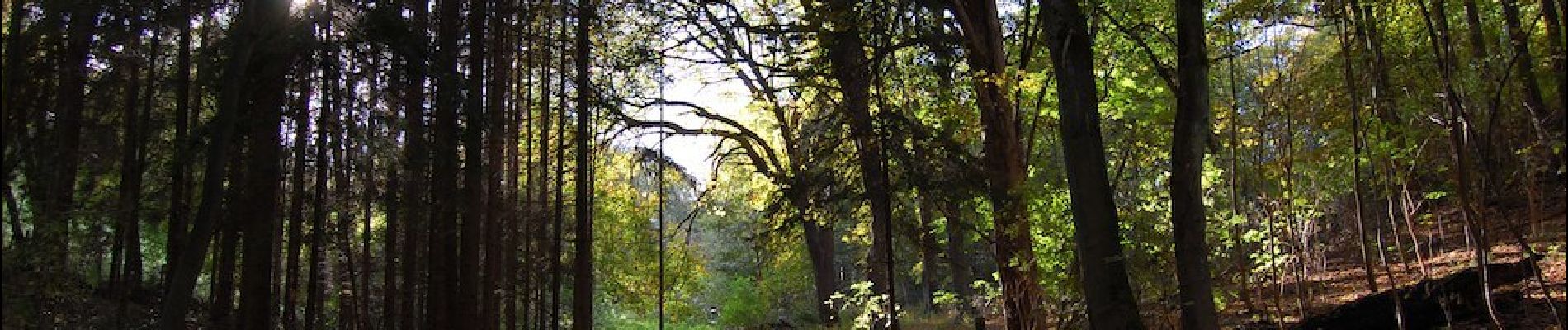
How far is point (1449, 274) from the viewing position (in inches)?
361

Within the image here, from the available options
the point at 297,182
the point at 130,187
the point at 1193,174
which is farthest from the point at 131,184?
the point at 1193,174

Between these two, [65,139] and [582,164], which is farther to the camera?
[582,164]

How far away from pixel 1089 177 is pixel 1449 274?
5.45 metres

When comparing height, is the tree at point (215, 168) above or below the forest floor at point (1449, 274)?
above

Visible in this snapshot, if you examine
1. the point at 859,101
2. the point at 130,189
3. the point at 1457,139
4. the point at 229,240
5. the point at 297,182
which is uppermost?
the point at 859,101

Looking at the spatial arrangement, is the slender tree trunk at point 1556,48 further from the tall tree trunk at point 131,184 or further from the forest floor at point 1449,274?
the tall tree trunk at point 131,184

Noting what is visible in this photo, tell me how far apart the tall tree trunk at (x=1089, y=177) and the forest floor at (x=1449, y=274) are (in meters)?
2.99

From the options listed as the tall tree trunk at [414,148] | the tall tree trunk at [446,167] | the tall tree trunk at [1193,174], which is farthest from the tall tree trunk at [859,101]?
the tall tree trunk at [414,148]

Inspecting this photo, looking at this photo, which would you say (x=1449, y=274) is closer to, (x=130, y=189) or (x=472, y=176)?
(x=472, y=176)

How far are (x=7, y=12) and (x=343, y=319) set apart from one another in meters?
7.83

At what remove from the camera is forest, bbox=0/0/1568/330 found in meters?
6.68

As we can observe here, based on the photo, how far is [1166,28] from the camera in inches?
427

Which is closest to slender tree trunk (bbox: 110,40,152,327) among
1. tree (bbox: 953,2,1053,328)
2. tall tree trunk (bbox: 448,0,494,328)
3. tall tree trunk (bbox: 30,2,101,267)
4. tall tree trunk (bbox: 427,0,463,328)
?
tall tree trunk (bbox: 30,2,101,267)

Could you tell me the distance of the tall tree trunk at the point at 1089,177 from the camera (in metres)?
5.87
